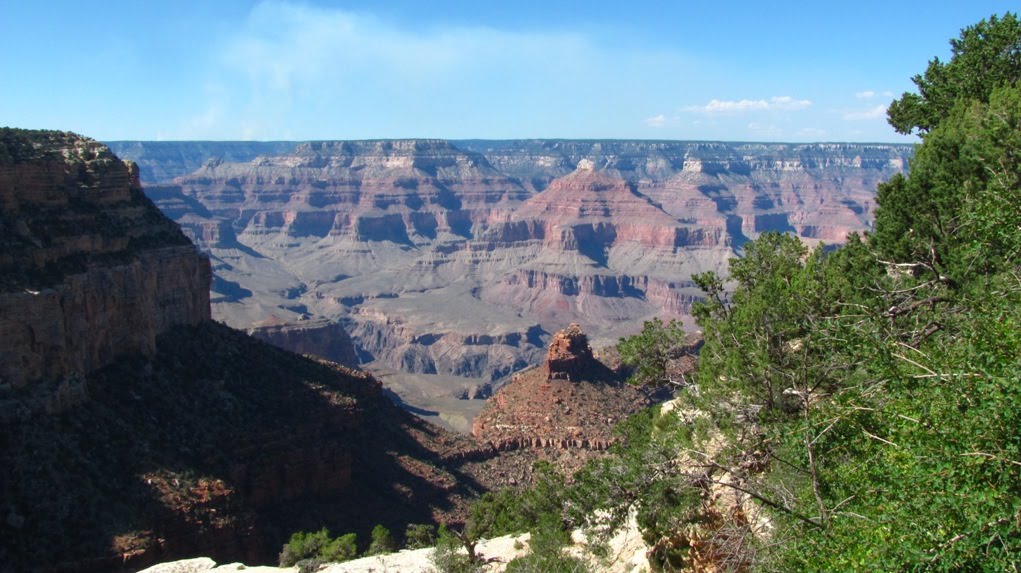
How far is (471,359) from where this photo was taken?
162 m

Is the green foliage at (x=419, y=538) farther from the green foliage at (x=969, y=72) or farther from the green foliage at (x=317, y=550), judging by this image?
the green foliage at (x=969, y=72)

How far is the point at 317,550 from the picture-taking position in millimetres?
36969

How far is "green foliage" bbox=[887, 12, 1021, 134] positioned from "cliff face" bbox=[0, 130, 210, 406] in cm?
4305

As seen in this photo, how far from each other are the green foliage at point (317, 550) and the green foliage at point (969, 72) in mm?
33798

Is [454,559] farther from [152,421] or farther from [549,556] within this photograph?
[152,421]

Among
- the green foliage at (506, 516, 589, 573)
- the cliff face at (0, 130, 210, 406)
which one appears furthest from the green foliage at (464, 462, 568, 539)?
the cliff face at (0, 130, 210, 406)

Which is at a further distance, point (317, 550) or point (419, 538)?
point (419, 538)

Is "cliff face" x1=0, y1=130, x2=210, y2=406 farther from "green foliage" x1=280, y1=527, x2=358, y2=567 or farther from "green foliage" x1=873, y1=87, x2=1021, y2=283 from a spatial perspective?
"green foliage" x1=873, y1=87, x2=1021, y2=283

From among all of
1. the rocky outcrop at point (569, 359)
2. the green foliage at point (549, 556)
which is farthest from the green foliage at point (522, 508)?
the rocky outcrop at point (569, 359)

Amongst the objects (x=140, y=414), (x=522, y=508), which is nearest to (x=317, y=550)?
(x=522, y=508)

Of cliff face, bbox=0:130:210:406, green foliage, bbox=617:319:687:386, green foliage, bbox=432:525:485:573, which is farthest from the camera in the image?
cliff face, bbox=0:130:210:406

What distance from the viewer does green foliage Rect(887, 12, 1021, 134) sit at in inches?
1474

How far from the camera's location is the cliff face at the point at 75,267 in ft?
Answer: 120

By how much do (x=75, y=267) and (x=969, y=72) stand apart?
1798 inches
